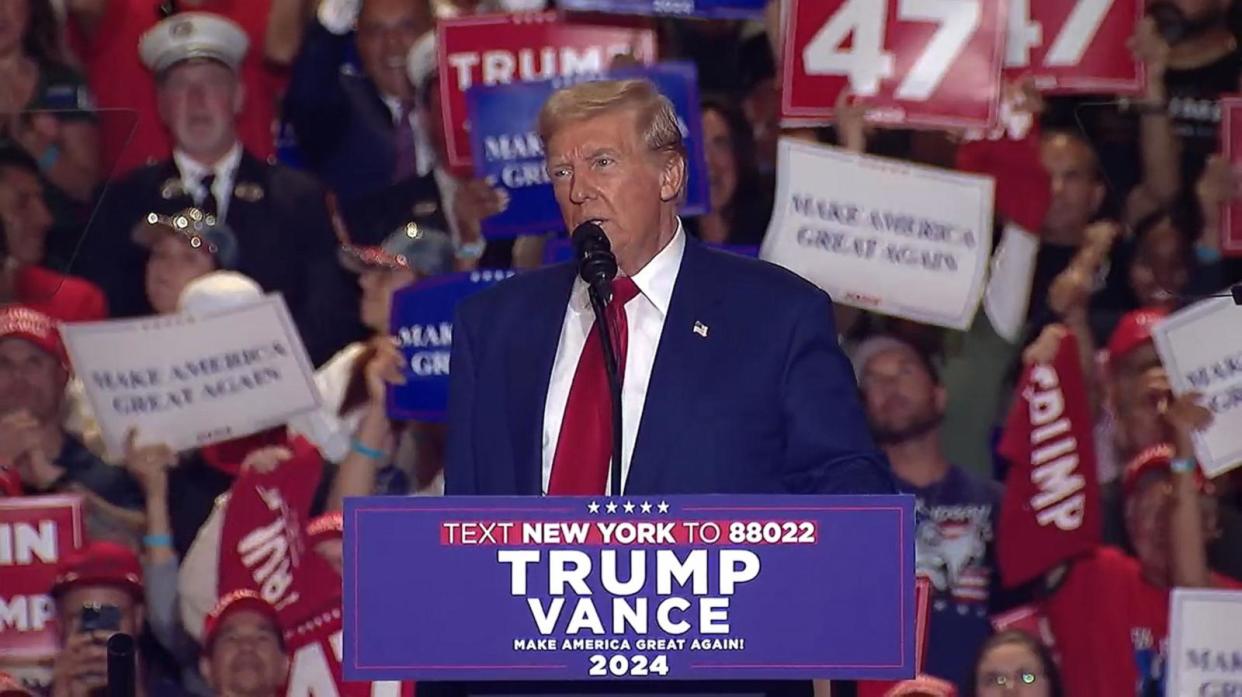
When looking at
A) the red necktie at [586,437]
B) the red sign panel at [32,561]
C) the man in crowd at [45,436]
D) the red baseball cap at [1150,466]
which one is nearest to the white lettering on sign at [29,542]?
the red sign panel at [32,561]

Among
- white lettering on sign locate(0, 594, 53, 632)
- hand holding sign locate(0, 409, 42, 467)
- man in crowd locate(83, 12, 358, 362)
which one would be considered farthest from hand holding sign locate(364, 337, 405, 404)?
white lettering on sign locate(0, 594, 53, 632)

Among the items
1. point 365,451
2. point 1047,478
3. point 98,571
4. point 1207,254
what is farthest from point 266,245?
point 1207,254

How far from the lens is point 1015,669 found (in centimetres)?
546

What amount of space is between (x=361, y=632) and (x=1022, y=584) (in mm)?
3399

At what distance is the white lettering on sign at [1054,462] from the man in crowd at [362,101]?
1.78m

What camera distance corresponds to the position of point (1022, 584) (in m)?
5.85

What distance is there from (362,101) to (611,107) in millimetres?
3471

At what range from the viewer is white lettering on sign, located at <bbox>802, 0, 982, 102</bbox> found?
6086 mm

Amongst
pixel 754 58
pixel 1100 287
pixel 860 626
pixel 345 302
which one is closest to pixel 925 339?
pixel 1100 287

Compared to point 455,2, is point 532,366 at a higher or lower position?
lower

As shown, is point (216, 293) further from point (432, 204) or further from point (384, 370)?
point (432, 204)

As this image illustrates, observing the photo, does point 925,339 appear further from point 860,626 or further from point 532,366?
point 860,626

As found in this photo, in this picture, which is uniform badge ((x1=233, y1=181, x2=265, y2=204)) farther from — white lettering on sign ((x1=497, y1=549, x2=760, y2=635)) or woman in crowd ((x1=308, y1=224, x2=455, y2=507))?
white lettering on sign ((x1=497, y1=549, x2=760, y2=635))

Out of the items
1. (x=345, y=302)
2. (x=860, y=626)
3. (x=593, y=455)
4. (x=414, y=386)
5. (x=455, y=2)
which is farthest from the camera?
(x=455, y=2)
